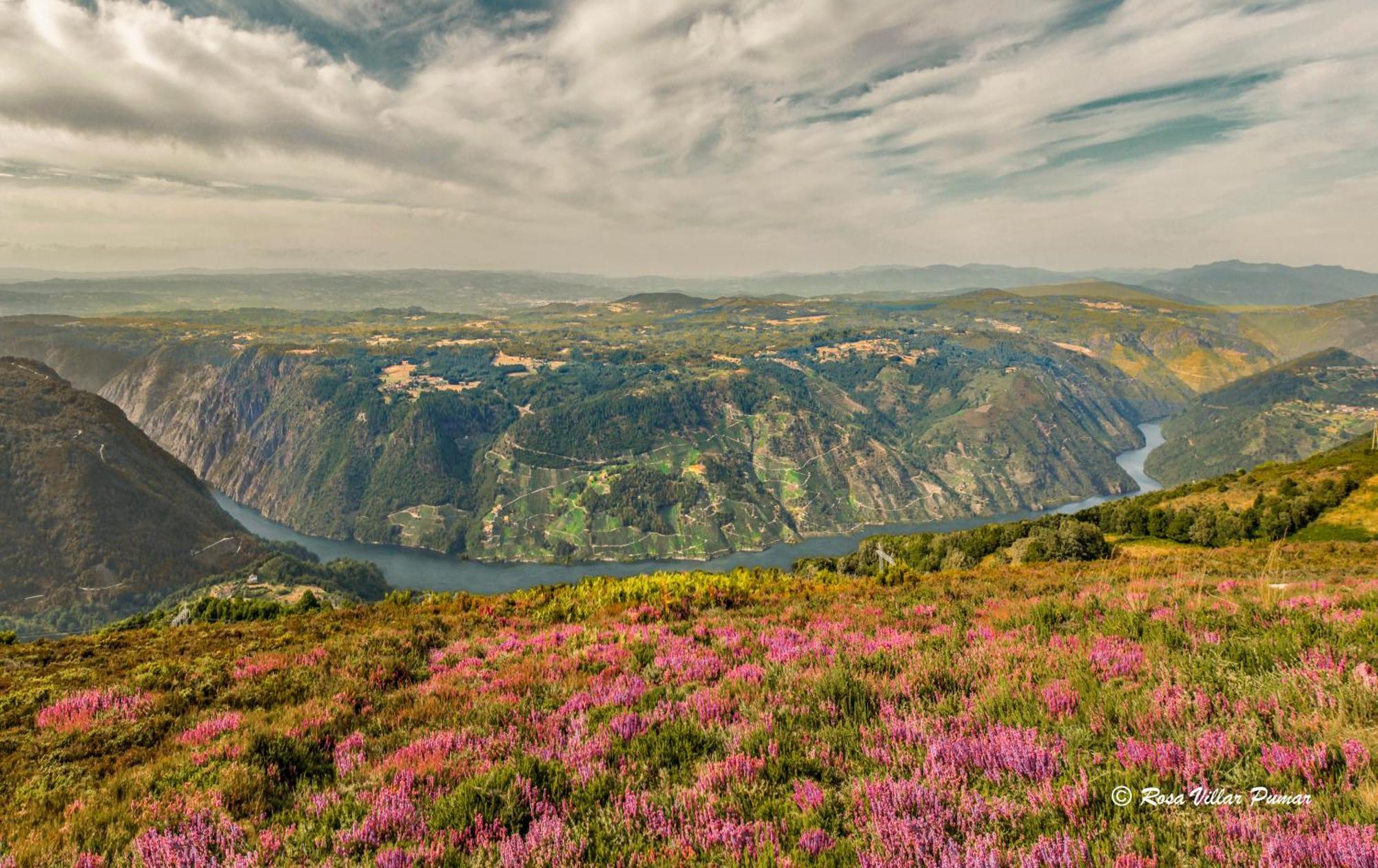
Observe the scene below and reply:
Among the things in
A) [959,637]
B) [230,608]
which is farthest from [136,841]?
[230,608]

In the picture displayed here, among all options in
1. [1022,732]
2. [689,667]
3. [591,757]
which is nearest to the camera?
[1022,732]

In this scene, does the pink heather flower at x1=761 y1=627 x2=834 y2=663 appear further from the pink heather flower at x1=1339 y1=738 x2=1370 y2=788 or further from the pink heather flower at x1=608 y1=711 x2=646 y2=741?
the pink heather flower at x1=1339 y1=738 x2=1370 y2=788

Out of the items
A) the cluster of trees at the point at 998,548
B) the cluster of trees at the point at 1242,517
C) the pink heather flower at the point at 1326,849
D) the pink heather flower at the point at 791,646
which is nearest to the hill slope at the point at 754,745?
the pink heather flower at the point at 1326,849

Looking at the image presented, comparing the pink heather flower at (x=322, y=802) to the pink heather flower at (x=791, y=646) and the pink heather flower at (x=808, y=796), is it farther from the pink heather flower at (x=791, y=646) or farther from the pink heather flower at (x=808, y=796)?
the pink heather flower at (x=791, y=646)

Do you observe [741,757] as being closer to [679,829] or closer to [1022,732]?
[679,829]

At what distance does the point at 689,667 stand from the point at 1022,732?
6.29 metres

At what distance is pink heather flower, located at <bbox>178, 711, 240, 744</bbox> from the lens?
32.6ft

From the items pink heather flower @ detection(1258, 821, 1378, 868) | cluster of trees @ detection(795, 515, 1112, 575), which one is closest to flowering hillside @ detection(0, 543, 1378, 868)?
pink heather flower @ detection(1258, 821, 1378, 868)

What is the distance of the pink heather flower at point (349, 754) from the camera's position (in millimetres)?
8367

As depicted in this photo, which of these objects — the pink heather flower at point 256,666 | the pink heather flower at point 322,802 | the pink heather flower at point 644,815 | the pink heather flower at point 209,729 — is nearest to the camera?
the pink heather flower at point 644,815

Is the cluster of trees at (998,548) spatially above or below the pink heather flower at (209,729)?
below

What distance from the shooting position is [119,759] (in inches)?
367

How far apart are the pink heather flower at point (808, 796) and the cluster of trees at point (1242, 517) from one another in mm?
83225

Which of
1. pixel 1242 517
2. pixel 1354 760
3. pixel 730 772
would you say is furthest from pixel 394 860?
pixel 1242 517
